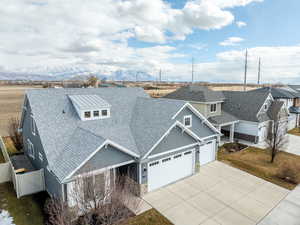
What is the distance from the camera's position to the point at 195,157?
15.8 meters

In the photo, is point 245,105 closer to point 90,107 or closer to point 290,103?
point 290,103

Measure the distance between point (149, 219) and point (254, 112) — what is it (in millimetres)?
21077

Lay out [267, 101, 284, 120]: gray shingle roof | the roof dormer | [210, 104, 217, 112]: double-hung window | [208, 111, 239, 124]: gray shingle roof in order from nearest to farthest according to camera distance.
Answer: the roof dormer
[208, 111, 239, 124]: gray shingle roof
[210, 104, 217, 112]: double-hung window
[267, 101, 284, 120]: gray shingle roof

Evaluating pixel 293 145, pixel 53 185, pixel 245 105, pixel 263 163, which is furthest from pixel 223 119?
pixel 53 185

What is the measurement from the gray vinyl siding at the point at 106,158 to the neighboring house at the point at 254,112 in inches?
754

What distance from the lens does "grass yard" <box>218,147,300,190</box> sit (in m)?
15.5

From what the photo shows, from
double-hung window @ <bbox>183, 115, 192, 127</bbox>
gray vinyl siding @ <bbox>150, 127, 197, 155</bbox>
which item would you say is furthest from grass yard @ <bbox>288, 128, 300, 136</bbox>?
gray vinyl siding @ <bbox>150, 127, 197, 155</bbox>

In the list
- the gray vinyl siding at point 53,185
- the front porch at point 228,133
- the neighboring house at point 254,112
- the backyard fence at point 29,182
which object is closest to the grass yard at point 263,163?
the front porch at point 228,133

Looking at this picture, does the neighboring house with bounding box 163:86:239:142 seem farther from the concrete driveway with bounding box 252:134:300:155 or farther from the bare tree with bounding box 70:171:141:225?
the bare tree with bounding box 70:171:141:225

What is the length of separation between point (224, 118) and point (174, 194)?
1500 centimetres

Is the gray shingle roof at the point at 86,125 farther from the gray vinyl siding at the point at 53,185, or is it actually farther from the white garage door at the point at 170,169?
the white garage door at the point at 170,169

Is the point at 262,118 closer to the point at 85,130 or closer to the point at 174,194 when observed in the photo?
the point at 174,194

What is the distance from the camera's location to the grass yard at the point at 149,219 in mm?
10312

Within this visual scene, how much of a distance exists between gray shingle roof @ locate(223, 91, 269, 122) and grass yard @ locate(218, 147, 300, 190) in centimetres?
486
